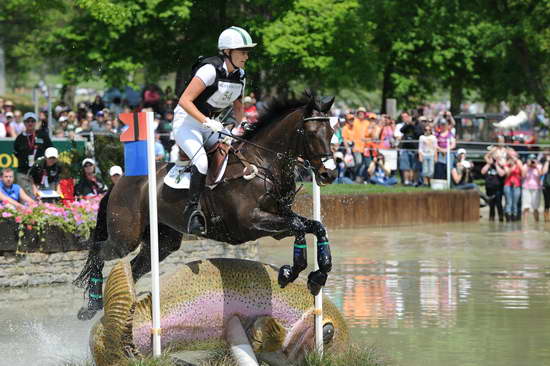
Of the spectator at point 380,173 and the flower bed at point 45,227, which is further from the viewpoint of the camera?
the spectator at point 380,173

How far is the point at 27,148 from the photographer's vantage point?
1886 cm

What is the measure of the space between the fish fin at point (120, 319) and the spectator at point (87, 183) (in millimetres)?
9254

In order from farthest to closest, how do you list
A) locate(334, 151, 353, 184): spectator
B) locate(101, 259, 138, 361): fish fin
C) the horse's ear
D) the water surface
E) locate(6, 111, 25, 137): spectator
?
locate(334, 151, 353, 184): spectator < locate(6, 111, 25, 137): spectator < the water surface < the horse's ear < locate(101, 259, 138, 361): fish fin

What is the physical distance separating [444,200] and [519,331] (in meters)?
12.0

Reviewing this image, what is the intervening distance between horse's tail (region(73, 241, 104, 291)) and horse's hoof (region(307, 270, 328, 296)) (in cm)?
268

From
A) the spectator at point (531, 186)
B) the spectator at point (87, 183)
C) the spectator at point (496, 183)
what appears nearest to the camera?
the spectator at point (87, 183)

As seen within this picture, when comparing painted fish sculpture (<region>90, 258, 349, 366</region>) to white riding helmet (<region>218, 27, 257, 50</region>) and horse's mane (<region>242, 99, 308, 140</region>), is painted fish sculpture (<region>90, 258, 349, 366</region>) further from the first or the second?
white riding helmet (<region>218, 27, 257, 50</region>)

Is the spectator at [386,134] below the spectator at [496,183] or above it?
above

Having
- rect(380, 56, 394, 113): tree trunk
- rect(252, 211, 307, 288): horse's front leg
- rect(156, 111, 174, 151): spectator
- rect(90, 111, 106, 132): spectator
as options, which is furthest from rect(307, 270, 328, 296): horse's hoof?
rect(380, 56, 394, 113): tree trunk

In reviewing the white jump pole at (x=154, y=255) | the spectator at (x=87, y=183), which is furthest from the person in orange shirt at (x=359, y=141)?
the white jump pole at (x=154, y=255)

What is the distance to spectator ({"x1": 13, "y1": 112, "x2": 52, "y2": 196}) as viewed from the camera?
18844 mm

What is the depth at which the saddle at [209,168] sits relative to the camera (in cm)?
915

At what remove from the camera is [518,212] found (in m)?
23.8

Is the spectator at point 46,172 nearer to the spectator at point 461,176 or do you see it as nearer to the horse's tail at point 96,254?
the horse's tail at point 96,254
